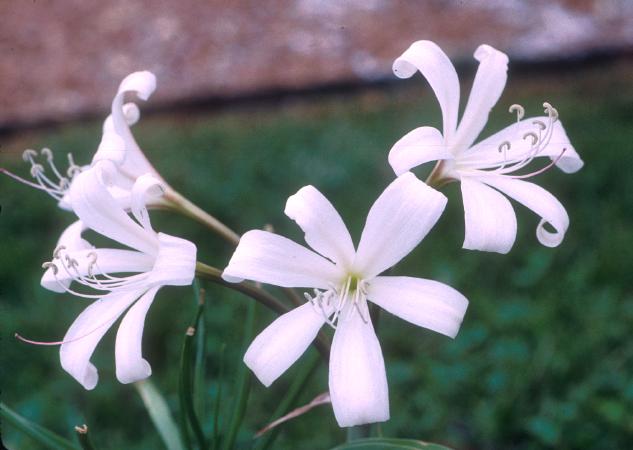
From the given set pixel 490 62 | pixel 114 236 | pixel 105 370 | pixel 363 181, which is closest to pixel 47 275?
pixel 114 236

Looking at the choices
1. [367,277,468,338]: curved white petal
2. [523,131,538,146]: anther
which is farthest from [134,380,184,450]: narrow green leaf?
[523,131,538,146]: anther

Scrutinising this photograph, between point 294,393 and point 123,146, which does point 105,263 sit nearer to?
point 123,146

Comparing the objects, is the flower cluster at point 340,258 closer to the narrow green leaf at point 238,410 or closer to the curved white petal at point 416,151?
the curved white petal at point 416,151

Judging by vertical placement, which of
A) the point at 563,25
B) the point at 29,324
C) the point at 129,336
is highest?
the point at 563,25

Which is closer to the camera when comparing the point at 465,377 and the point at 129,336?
the point at 129,336

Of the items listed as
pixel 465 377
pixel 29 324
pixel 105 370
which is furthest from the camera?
pixel 29 324

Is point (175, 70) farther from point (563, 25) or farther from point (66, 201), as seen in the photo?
point (66, 201)

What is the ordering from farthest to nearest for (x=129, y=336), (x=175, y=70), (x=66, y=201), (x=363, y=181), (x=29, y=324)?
(x=175, y=70) → (x=363, y=181) → (x=29, y=324) → (x=66, y=201) → (x=129, y=336)
